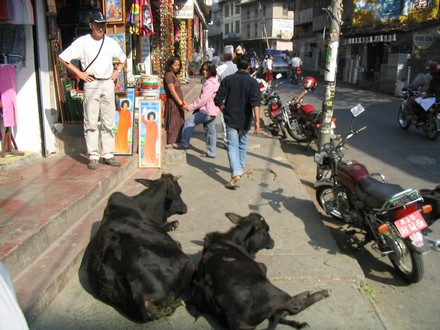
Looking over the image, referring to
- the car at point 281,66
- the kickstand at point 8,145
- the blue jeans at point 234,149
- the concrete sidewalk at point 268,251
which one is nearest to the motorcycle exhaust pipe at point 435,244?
the concrete sidewalk at point 268,251

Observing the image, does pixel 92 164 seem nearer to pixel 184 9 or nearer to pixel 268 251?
pixel 268 251

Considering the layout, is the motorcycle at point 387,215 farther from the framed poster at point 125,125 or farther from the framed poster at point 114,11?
the framed poster at point 114,11

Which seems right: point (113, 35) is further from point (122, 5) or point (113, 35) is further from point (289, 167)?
point (289, 167)

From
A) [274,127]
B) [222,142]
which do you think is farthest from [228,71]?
[274,127]

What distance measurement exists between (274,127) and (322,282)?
24.9ft

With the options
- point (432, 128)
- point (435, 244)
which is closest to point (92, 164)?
point (435, 244)

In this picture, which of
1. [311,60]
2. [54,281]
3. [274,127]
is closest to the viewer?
[54,281]

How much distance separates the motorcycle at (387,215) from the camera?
3.72 m

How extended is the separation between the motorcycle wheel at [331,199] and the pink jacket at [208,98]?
110 inches

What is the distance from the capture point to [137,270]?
9.87 feet

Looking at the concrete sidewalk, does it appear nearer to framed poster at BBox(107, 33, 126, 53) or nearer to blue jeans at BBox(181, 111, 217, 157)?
blue jeans at BBox(181, 111, 217, 157)

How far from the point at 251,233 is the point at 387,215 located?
1.31 m

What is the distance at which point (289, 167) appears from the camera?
761 cm

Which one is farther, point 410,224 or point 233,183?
point 233,183
